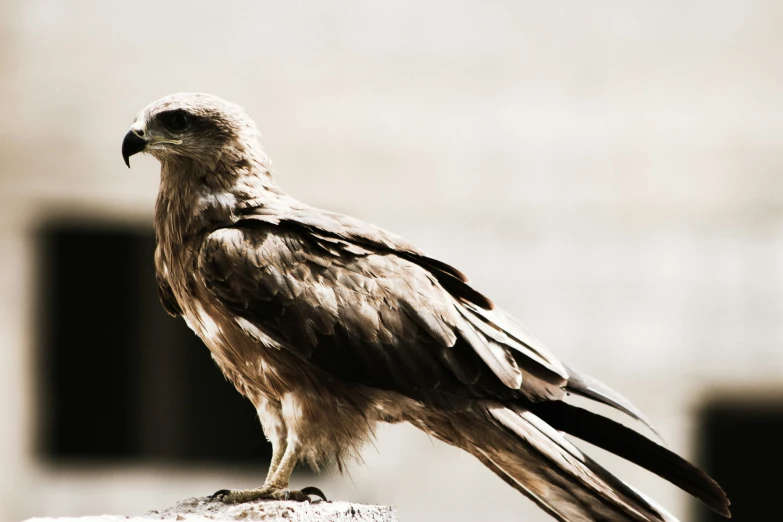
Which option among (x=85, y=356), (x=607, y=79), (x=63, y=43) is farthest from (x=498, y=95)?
(x=85, y=356)

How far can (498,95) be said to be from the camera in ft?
27.3

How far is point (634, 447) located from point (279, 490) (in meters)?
1.18

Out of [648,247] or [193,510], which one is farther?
[648,247]

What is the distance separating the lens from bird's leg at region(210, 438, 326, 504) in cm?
328

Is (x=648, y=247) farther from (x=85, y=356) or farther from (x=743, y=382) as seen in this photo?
(x=85, y=356)

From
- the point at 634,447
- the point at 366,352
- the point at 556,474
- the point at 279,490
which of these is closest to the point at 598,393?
the point at 634,447

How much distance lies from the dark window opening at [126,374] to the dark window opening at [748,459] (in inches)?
162

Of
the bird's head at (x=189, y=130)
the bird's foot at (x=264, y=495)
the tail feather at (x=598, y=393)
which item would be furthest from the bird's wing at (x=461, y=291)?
the bird's foot at (x=264, y=495)

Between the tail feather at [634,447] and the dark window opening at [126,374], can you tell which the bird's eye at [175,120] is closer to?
the tail feather at [634,447]

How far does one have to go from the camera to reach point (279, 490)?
3328mm

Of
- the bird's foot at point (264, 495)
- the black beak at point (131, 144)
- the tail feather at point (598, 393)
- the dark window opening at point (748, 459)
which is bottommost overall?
the dark window opening at point (748, 459)

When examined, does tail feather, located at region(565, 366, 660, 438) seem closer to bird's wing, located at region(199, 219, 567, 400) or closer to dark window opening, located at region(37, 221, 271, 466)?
bird's wing, located at region(199, 219, 567, 400)

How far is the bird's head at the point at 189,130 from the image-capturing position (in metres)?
3.57

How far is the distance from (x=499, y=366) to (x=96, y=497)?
5.82 meters
